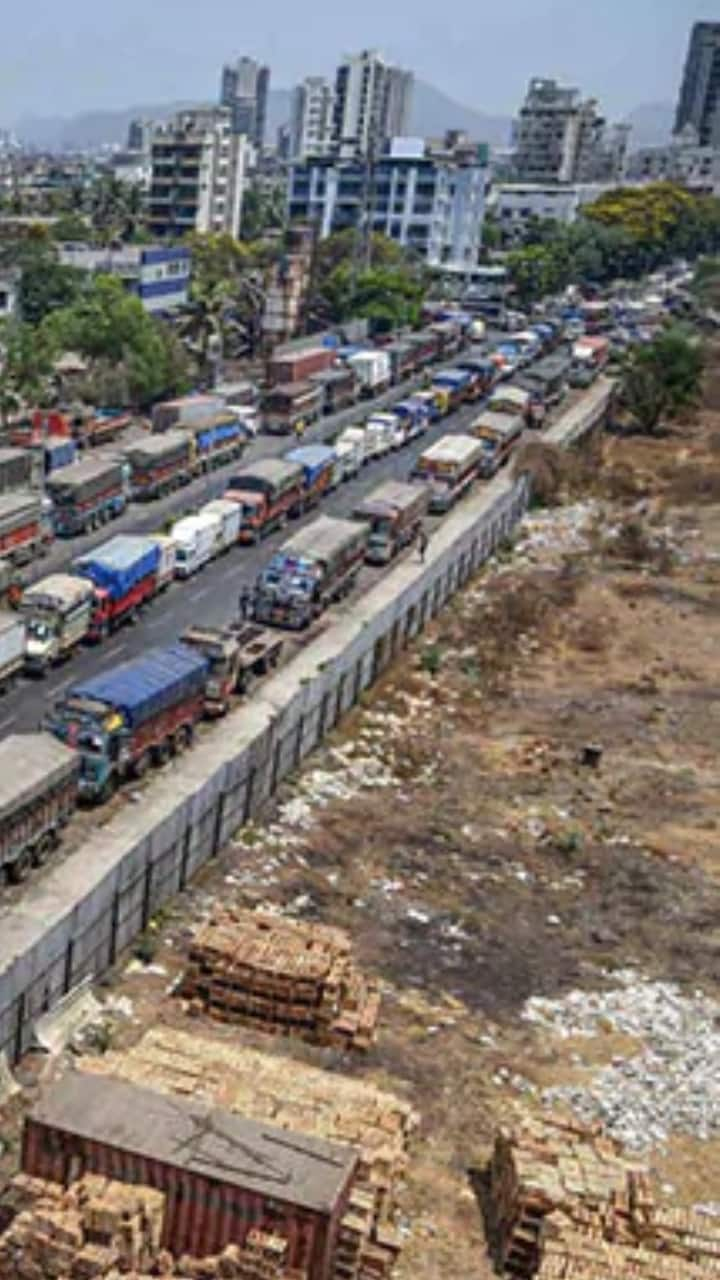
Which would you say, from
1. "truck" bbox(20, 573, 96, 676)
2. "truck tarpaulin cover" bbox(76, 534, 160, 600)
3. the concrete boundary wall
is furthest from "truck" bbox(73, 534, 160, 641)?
the concrete boundary wall

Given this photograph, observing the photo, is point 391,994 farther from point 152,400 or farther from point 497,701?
point 152,400

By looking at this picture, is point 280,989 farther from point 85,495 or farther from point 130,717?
point 85,495

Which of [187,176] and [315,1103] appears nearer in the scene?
[315,1103]

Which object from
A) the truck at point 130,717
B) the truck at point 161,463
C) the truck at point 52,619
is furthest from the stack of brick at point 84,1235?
the truck at point 161,463

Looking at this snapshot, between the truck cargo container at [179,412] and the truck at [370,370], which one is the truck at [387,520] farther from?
the truck at [370,370]

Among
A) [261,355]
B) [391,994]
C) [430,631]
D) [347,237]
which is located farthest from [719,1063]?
[347,237]

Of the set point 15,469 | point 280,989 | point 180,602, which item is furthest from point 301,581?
point 280,989
